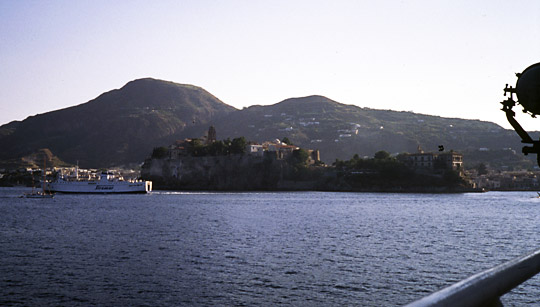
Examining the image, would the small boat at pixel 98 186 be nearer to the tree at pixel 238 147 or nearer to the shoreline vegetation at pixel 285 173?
the shoreline vegetation at pixel 285 173

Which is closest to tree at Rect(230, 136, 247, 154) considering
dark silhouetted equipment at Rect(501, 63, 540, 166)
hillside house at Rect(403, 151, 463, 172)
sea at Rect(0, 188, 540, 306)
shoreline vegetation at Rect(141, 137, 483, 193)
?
shoreline vegetation at Rect(141, 137, 483, 193)

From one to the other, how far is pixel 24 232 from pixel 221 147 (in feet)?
477

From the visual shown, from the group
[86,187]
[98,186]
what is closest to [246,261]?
[98,186]

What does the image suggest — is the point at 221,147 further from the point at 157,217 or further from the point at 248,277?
the point at 248,277

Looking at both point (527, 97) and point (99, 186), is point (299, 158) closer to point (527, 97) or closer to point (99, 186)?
point (99, 186)

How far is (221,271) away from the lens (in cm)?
2909

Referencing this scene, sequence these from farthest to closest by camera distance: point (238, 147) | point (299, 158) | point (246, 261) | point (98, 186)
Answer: point (238, 147) < point (299, 158) < point (98, 186) < point (246, 261)

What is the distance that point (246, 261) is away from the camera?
32.6m

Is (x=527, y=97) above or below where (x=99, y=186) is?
above

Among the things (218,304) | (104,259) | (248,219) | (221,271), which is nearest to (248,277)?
(221,271)

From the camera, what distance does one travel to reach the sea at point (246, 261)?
2323cm

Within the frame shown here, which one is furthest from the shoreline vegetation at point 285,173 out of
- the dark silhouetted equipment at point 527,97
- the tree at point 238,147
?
the dark silhouetted equipment at point 527,97

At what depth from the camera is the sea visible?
76.2 ft

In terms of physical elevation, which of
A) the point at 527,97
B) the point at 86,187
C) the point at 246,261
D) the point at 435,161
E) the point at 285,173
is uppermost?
the point at 435,161
